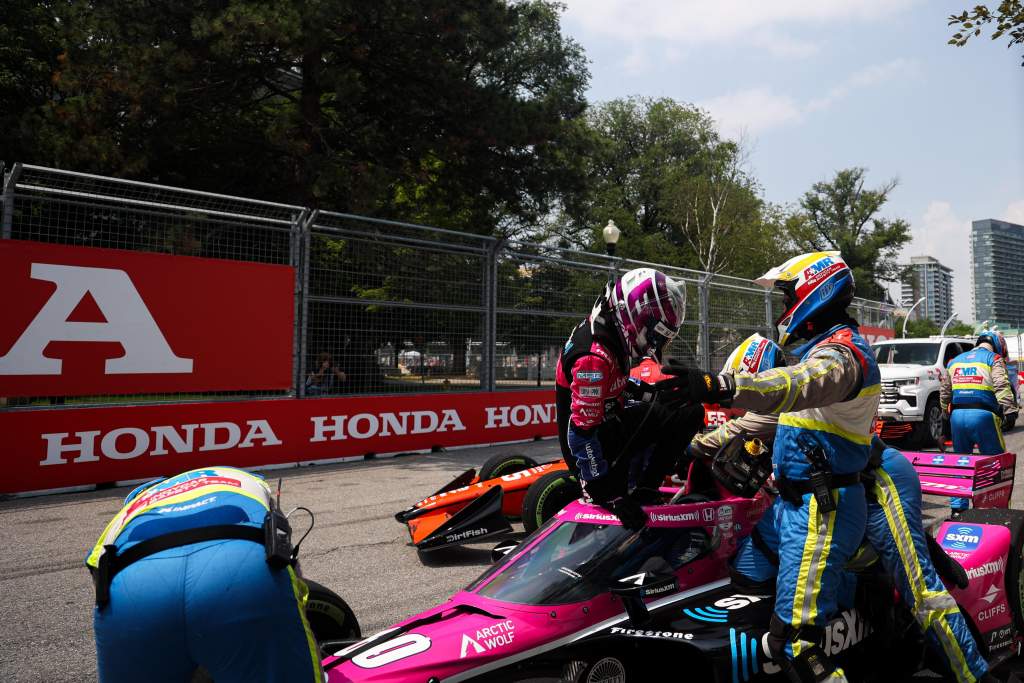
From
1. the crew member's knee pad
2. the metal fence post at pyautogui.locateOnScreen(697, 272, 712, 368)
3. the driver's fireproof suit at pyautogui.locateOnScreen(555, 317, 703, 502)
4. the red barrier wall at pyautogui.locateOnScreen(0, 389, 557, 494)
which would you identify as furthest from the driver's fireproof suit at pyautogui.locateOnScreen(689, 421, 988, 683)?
the metal fence post at pyautogui.locateOnScreen(697, 272, 712, 368)

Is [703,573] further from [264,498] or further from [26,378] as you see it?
[26,378]

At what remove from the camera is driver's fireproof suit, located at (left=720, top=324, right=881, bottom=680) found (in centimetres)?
274

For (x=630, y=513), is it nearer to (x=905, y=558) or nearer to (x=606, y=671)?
(x=606, y=671)

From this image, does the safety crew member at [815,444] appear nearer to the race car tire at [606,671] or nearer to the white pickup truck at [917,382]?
the race car tire at [606,671]

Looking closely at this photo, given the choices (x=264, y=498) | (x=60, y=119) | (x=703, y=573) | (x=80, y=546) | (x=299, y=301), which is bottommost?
(x=80, y=546)

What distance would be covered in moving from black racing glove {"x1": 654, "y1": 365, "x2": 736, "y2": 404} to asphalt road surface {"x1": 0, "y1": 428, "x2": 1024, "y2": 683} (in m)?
2.62

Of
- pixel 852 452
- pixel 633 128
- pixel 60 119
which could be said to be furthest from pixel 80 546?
pixel 633 128

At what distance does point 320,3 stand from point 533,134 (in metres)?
5.36

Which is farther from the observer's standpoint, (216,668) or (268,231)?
(268,231)

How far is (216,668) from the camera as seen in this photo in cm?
183

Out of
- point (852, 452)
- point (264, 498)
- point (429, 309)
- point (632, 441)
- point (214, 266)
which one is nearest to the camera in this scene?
point (264, 498)

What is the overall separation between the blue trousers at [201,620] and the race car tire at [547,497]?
387cm

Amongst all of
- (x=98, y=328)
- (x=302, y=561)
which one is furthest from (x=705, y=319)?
(x=302, y=561)

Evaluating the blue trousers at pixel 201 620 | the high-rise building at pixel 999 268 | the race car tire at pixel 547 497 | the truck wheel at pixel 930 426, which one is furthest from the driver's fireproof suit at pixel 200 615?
the high-rise building at pixel 999 268
